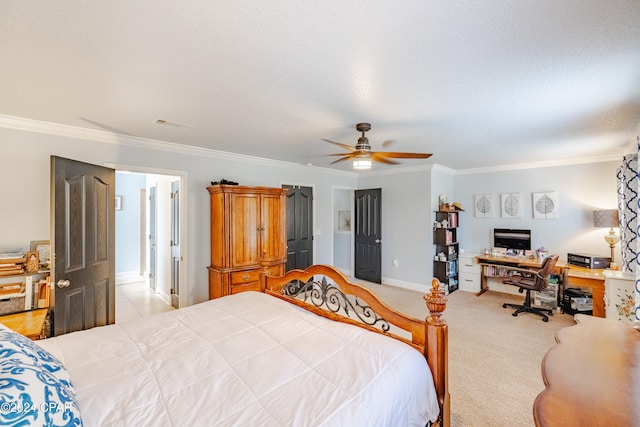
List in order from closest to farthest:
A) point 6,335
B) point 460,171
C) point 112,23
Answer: point 6,335
point 112,23
point 460,171

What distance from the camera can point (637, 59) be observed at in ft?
5.61

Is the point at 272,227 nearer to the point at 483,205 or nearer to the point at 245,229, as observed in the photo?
the point at 245,229

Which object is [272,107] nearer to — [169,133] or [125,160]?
[169,133]

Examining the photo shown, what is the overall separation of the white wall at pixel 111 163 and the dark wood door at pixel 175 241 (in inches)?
17.0

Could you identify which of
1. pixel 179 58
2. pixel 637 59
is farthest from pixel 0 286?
pixel 637 59

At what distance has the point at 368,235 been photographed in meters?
6.19

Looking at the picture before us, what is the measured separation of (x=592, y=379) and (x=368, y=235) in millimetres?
5043

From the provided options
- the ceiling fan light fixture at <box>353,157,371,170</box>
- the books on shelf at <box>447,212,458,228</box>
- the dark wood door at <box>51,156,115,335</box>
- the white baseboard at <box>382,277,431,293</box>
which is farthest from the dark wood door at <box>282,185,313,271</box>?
the dark wood door at <box>51,156,115,335</box>

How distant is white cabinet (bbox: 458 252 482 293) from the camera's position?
17.7 feet

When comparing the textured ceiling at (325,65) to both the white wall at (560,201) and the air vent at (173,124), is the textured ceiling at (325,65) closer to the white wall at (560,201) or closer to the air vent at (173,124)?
the air vent at (173,124)

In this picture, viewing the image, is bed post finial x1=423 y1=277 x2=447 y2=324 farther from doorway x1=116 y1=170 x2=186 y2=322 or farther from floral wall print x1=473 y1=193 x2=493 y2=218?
floral wall print x1=473 y1=193 x2=493 y2=218

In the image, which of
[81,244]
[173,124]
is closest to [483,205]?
[173,124]

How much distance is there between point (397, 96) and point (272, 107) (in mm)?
1040

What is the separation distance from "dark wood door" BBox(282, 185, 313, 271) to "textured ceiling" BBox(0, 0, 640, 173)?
224cm
